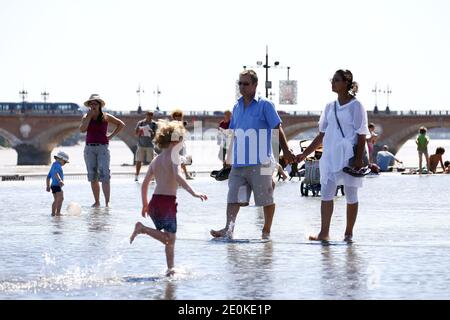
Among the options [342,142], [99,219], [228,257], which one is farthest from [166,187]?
[99,219]

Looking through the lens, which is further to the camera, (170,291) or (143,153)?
(143,153)

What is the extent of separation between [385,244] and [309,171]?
8346 mm

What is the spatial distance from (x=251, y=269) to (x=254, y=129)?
2294mm

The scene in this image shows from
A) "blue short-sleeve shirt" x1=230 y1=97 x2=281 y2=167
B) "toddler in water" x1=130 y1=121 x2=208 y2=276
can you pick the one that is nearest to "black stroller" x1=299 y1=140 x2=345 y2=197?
"blue short-sleeve shirt" x1=230 y1=97 x2=281 y2=167

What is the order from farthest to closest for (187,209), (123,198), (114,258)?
(123,198) → (187,209) → (114,258)

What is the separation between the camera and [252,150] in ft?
35.6

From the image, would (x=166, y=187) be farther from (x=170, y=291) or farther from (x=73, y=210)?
(x=73, y=210)

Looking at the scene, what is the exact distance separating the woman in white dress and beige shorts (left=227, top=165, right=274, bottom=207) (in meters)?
0.42

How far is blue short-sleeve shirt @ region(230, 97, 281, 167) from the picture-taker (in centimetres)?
1082

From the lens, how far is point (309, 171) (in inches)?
747

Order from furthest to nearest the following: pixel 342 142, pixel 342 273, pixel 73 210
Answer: pixel 73 210
pixel 342 142
pixel 342 273

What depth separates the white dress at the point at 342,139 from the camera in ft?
34.8
